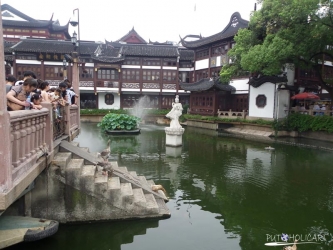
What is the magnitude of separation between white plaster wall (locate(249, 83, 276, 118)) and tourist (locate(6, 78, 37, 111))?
20.4m

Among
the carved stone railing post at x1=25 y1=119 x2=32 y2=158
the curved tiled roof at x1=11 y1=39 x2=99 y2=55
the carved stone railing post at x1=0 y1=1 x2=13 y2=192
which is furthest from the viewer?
the curved tiled roof at x1=11 y1=39 x2=99 y2=55

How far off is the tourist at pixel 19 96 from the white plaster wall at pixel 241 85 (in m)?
22.8

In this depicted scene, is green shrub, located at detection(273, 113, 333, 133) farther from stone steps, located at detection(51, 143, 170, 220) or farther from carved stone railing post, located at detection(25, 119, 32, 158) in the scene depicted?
carved stone railing post, located at detection(25, 119, 32, 158)

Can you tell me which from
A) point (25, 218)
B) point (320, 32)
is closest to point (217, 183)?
point (25, 218)

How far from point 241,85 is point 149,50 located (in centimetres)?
1280

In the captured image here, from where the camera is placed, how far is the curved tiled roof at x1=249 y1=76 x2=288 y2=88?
21562 mm

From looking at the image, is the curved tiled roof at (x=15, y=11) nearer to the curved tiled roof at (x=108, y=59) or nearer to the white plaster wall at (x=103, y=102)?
the curved tiled roof at (x=108, y=59)

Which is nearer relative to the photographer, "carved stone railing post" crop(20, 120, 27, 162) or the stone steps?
"carved stone railing post" crop(20, 120, 27, 162)

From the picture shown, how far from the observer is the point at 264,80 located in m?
22.6

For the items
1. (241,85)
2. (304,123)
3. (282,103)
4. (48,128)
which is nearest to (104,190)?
(48,128)

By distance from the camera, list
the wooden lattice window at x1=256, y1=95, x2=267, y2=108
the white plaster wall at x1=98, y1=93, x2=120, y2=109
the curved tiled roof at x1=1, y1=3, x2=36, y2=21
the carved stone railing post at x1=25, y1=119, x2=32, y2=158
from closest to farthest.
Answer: the carved stone railing post at x1=25, y1=119, x2=32, y2=158 < the wooden lattice window at x1=256, y1=95, x2=267, y2=108 < the white plaster wall at x1=98, y1=93, x2=120, y2=109 < the curved tiled roof at x1=1, y1=3, x2=36, y2=21

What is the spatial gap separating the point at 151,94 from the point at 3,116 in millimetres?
31555

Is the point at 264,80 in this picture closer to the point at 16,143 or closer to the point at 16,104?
the point at 16,104

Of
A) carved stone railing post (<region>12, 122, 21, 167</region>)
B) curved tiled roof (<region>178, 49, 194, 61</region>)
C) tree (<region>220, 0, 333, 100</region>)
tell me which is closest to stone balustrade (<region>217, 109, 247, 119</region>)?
tree (<region>220, 0, 333, 100</region>)
